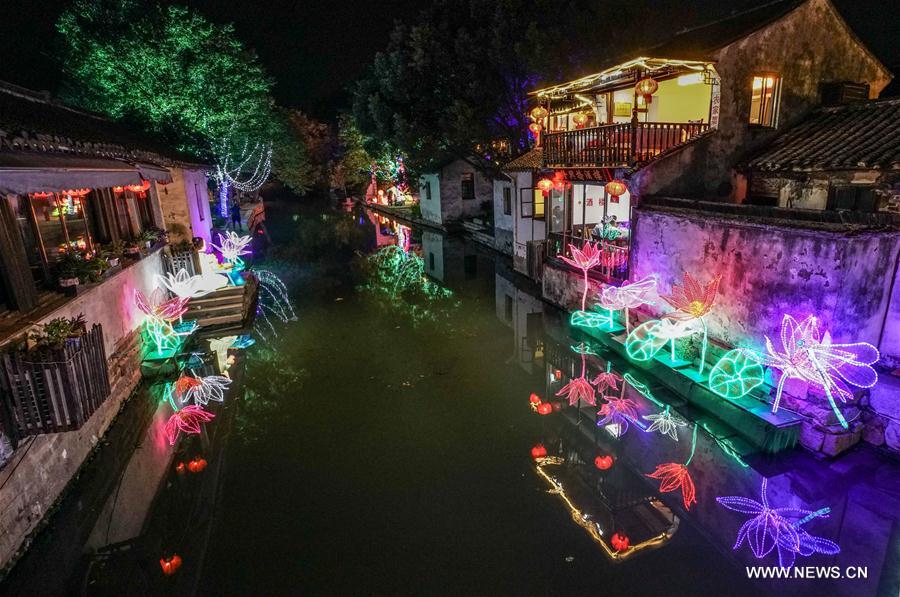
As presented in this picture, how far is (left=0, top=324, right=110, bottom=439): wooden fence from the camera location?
5.39 metres

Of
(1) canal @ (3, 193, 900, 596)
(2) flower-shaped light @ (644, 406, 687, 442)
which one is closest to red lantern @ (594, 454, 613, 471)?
(1) canal @ (3, 193, 900, 596)

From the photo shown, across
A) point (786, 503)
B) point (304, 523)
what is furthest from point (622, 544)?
point (304, 523)

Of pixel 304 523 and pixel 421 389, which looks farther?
pixel 421 389

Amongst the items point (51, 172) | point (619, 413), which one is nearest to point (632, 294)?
point (619, 413)

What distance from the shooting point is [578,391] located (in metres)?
9.55

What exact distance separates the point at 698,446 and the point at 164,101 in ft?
70.4

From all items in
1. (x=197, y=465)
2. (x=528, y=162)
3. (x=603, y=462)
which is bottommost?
(x=603, y=462)

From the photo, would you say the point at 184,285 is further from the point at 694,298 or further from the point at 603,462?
the point at 694,298

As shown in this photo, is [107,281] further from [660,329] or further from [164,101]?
[164,101]

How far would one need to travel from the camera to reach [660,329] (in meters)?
9.95

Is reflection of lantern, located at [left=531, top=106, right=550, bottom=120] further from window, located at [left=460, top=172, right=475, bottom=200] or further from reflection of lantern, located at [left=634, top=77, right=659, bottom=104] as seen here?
window, located at [left=460, top=172, right=475, bottom=200]

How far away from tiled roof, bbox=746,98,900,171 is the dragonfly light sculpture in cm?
377

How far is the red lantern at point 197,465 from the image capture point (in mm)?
7441

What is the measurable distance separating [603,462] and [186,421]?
7.60 m
